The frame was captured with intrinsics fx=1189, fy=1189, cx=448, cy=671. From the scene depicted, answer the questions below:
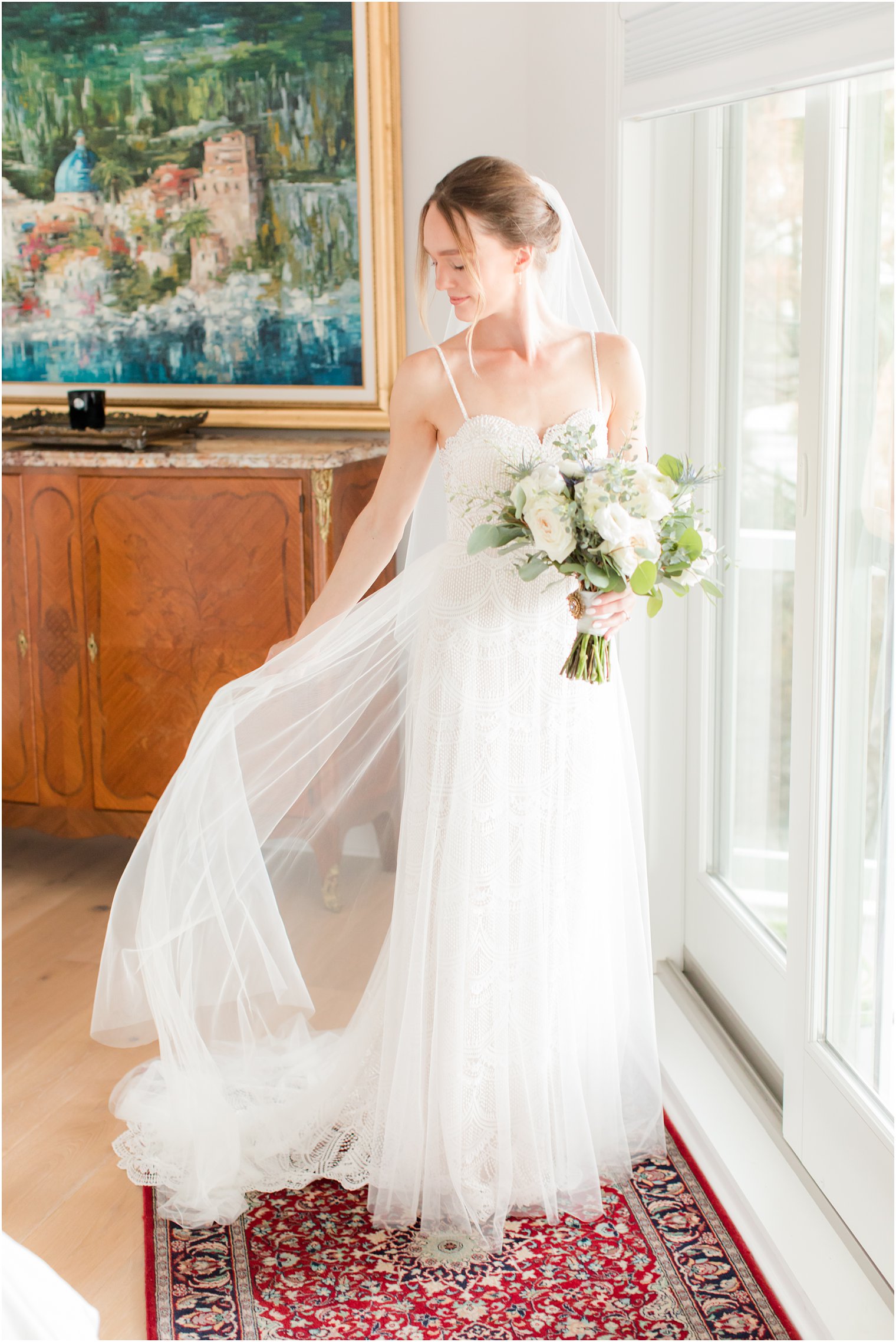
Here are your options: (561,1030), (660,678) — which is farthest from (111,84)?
(561,1030)

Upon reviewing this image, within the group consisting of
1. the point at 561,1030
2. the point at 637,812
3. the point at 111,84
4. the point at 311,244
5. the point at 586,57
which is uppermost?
the point at 111,84

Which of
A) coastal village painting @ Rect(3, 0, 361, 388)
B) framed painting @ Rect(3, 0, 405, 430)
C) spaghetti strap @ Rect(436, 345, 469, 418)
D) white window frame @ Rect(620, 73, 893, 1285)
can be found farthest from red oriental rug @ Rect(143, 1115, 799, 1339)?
coastal village painting @ Rect(3, 0, 361, 388)

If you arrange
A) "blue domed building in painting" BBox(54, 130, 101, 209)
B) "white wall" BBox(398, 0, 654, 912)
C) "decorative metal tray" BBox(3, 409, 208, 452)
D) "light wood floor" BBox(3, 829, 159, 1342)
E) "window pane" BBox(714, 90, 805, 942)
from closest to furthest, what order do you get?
"light wood floor" BBox(3, 829, 159, 1342) → "window pane" BBox(714, 90, 805, 942) → "white wall" BBox(398, 0, 654, 912) → "decorative metal tray" BBox(3, 409, 208, 452) → "blue domed building in painting" BBox(54, 130, 101, 209)

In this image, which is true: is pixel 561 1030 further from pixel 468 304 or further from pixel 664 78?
pixel 664 78

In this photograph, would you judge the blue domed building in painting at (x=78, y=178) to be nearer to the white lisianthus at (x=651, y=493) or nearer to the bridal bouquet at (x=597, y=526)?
the bridal bouquet at (x=597, y=526)

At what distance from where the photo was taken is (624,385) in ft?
7.11

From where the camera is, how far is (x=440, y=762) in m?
2.17

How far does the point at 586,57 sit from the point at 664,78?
20.3 inches

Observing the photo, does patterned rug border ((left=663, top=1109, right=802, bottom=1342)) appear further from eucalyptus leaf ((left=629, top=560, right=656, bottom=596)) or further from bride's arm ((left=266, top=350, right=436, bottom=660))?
bride's arm ((left=266, top=350, right=436, bottom=660))

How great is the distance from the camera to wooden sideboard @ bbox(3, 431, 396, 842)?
3383 millimetres

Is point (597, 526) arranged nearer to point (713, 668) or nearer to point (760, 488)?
point (760, 488)


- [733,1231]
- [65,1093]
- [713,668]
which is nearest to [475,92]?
[713,668]

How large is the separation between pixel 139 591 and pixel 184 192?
4.30 ft

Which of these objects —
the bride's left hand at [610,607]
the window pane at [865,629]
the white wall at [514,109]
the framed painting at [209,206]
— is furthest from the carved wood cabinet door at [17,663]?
the window pane at [865,629]
